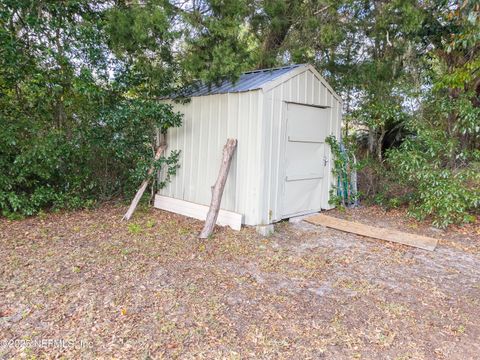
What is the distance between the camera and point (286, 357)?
1988 millimetres

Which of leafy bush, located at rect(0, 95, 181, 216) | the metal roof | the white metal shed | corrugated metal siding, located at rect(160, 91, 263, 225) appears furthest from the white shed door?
leafy bush, located at rect(0, 95, 181, 216)

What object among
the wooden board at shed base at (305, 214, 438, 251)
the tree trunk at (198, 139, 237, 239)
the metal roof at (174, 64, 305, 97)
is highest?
the metal roof at (174, 64, 305, 97)

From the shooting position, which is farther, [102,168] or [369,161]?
[369,161]

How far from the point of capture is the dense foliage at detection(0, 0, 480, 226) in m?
4.14

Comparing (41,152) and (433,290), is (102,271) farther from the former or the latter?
(433,290)

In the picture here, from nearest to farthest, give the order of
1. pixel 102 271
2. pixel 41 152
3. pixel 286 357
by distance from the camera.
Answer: pixel 286 357 → pixel 102 271 → pixel 41 152

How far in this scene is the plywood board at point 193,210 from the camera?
4373 millimetres

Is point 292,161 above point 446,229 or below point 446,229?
above

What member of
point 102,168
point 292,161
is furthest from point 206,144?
point 102,168

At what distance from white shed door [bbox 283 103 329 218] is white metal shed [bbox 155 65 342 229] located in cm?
1

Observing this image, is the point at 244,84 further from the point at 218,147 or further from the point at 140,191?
the point at 140,191

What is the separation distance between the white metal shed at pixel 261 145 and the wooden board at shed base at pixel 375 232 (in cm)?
32

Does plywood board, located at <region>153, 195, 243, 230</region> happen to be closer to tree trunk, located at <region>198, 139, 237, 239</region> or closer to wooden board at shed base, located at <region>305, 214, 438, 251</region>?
Result: tree trunk, located at <region>198, 139, 237, 239</region>

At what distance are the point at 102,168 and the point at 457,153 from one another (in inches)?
219
